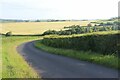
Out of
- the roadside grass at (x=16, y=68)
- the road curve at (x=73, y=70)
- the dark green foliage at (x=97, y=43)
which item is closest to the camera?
the road curve at (x=73, y=70)

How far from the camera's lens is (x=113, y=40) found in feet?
76.9

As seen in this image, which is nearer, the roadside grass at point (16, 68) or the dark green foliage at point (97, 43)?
the roadside grass at point (16, 68)

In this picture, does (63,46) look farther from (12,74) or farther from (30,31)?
(30,31)

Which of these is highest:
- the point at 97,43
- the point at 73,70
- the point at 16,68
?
the point at 97,43

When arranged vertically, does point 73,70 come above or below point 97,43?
below

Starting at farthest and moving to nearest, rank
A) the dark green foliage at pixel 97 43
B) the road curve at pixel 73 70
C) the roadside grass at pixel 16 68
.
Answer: the dark green foliage at pixel 97 43 → the roadside grass at pixel 16 68 → the road curve at pixel 73 70

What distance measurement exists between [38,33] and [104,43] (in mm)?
A: 84243

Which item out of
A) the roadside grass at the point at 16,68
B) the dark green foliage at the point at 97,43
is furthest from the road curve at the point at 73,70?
the dark green foliage at the point at 97,43

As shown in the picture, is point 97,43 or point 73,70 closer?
point 73,70

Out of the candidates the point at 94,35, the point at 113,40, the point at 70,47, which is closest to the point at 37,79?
the point at 113,40

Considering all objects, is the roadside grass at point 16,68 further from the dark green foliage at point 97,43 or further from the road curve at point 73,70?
the dark green foliage at point 97,43

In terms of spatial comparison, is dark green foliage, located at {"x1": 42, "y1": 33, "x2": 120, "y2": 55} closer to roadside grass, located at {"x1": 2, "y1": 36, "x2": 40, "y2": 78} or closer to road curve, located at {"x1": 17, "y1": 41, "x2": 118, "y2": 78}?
road curve, located at {"x1": 17, "y1": 41, "x2": 118, "y2": 78}

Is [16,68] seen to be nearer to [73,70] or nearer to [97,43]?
[73,70]

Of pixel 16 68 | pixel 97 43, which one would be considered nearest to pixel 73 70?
pixel 16 68
